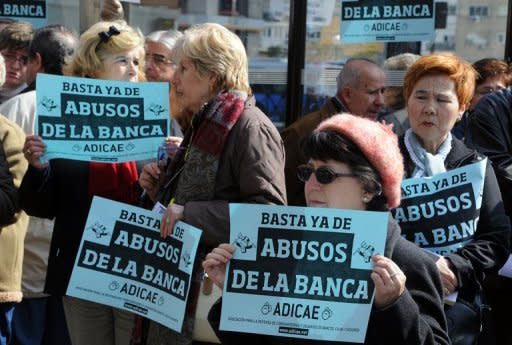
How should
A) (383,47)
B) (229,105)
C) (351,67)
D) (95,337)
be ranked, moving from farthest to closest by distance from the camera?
(383,47), (351,67), (95,337), (229,105)

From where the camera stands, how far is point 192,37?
3.98 meters

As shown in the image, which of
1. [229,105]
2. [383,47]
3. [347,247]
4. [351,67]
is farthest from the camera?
[383,47]

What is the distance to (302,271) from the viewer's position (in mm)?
3029

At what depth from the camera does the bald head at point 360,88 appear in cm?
595

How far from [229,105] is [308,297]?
3.61ft

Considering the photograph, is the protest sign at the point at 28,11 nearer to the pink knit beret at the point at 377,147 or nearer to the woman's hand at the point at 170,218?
the woman's hand at the point at 170,218

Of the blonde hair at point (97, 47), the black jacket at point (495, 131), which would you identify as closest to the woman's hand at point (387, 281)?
the blonde hair at point (97, 47)

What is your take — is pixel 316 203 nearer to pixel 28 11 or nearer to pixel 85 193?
pixel 85 193

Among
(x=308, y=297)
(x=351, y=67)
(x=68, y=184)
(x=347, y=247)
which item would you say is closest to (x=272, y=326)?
(x=308, y=297)

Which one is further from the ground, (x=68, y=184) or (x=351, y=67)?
(x=351, y=67)

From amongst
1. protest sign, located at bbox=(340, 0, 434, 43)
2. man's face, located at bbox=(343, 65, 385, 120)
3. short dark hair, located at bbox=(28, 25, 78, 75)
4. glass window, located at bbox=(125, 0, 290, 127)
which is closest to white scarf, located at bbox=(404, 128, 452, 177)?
man's face, located at bbox=(343, 65, 385, 120)

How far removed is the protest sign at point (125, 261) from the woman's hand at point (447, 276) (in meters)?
1.00

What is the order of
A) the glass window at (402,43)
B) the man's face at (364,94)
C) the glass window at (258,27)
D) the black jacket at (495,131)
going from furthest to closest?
the glass window at (258,27), the glass window at (402,43), the man's face at (364,94), the black jacket at (495,131)

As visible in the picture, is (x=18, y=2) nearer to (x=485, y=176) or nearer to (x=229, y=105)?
(x=229, y=105)
